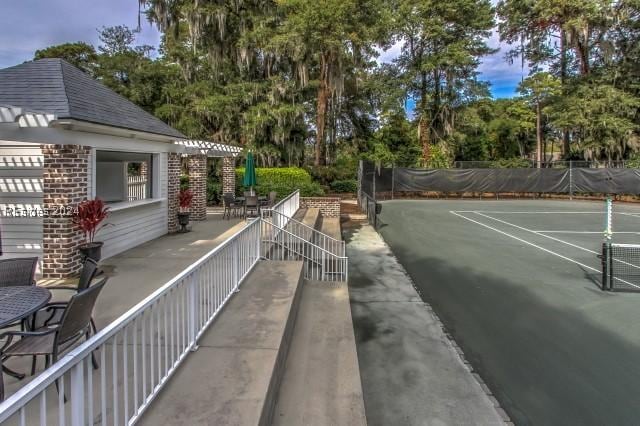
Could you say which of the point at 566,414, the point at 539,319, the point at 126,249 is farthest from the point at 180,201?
the point at 566,414

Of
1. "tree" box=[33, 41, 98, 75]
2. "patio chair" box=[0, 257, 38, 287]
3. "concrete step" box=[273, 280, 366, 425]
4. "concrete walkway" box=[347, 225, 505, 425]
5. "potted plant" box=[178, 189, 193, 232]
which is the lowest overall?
"concrete walkway" box=[347, 225, 505, 425]

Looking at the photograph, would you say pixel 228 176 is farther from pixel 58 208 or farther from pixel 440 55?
pixel 440 55

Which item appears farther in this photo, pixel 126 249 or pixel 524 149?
pixel 524 149

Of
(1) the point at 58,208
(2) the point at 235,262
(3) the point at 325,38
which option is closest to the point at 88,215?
(1) the point at 58,208

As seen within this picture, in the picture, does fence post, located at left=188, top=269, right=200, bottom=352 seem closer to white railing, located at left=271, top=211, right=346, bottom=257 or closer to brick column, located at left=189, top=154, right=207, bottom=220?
white railing, located at left=271, top=211, right=346, bottom=257

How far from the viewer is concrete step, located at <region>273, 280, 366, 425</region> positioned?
112 inches

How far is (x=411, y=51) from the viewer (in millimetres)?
27766

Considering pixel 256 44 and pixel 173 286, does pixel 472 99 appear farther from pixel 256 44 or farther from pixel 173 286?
pixel 173 286

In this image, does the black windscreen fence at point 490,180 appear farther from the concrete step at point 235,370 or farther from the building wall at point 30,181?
the concrete step at point 235,370

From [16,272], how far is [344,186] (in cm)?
1898

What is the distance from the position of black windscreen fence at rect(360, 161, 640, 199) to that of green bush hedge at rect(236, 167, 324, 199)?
620 centimetres

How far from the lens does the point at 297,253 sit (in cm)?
738

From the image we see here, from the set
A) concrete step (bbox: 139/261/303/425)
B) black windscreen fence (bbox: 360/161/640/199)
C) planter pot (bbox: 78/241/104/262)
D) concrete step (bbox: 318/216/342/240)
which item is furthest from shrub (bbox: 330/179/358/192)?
concrete step (bbox: 139/261/303/425)

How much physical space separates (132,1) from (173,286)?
21.3m
